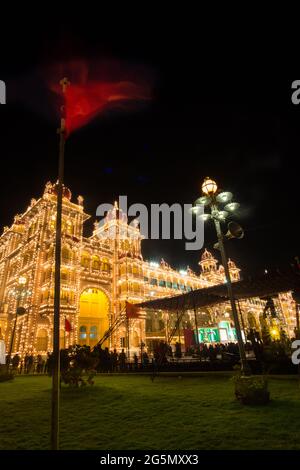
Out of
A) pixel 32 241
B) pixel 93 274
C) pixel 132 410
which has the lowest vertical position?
pixel 132 410

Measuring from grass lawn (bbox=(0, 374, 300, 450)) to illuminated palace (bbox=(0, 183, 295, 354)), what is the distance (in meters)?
24.0

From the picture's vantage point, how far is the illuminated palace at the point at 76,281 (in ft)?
109

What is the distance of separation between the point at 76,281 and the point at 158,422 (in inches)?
1269

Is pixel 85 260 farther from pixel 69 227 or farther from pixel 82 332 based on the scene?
pixel 82 332

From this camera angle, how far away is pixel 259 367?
13867 mm

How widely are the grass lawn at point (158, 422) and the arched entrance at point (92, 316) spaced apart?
29859 mm

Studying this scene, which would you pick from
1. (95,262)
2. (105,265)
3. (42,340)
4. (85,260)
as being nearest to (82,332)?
(42,340)

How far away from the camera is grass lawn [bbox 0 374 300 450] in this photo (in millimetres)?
4949

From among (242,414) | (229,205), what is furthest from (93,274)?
(242,414)

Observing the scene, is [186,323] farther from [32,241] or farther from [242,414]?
[242,414]

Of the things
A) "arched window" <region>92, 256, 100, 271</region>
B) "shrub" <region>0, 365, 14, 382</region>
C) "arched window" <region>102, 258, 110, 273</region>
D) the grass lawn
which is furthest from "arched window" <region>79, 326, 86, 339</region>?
the grass lawn

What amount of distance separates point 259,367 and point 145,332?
31512mm

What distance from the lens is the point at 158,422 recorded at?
20.8 feet

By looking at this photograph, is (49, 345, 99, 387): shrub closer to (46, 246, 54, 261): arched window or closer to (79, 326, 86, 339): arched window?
(46, 246, 54, 261): arched window
